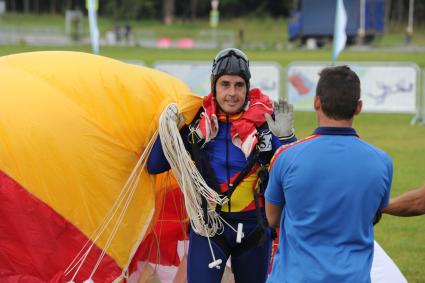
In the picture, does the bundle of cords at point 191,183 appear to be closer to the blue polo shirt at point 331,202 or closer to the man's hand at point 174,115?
the man's hand at point 174,115

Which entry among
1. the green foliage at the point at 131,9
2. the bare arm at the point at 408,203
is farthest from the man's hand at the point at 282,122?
the green foliage at the point at 131,9

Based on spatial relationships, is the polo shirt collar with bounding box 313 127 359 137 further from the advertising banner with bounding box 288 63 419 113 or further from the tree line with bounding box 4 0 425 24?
the tree line with bounding box 4 0 425 24

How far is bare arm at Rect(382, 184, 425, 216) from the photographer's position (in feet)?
11.6

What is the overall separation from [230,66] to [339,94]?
1.32 metres

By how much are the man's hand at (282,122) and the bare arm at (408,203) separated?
0.91 metres

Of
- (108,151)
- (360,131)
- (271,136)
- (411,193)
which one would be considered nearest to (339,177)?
(411,193)

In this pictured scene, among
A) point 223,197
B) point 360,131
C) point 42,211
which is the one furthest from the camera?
point 360,131

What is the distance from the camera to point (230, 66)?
4.34 metres

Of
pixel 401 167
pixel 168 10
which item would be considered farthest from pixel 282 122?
pixel 168 10

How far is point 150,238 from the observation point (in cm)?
541

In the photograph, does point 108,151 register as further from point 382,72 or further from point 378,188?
point 382,72

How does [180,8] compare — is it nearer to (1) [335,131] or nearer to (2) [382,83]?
(2) [382,83]

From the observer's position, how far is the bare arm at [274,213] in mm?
3373

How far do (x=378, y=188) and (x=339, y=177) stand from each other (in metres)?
0.19
